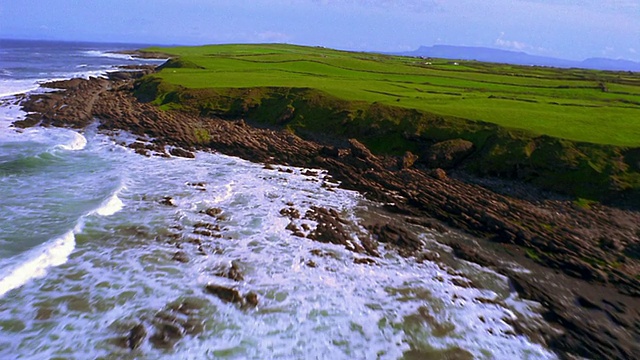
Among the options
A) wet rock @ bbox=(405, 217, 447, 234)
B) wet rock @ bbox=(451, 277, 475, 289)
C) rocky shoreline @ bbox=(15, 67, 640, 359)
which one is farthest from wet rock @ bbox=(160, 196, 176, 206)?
wet rock @ bbox=(451, 277, 475, 289)

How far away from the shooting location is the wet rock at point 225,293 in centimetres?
1377

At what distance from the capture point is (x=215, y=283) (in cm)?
1463

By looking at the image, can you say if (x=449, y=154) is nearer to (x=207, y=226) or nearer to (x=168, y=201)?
(x=207, y=226)

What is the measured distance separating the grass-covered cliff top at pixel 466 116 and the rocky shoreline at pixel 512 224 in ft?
6.08

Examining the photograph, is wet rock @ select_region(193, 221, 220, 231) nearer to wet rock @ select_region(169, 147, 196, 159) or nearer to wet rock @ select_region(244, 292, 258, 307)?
wet rock @ select_region(244, 292, 258, 307)

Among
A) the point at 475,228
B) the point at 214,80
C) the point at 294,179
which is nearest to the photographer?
the point at 475,228

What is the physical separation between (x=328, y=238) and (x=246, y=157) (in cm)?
1470

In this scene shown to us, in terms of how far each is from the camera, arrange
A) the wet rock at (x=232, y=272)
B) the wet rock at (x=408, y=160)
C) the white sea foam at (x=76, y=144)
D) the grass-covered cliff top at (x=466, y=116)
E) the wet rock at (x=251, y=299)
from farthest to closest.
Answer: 1. the white sea foam at (x=76, y=144)
2. the wet rock at (x=408, y=160)
3. the grass-covered cliff top at (x=466, y=116)
4. the wet rock at (x=232, y=272)
5. the wet rock at (x=251, y=299)

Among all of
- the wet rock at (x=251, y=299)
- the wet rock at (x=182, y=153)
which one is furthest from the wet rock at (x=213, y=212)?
the wet rock at (x=182, y=153)

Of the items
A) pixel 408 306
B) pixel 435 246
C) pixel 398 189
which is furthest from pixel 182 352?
pixel 398 189

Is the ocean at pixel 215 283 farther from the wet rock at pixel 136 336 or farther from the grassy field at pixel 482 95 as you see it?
the grassy field at pixel 482 95

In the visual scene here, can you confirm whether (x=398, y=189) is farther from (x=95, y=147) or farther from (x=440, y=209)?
(x=95, y=147)

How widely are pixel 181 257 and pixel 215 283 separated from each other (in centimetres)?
249

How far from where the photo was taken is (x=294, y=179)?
87.7 feet
